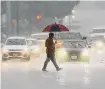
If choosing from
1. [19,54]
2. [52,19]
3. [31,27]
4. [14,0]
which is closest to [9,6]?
[14,0]

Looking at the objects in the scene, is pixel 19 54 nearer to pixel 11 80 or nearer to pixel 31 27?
pixel 11 80

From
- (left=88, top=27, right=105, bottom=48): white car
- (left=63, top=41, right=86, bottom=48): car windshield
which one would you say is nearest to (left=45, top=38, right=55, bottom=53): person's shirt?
(left=63, top=41, right=86, bottom=48): car windshield

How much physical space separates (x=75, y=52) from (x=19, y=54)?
3559mm

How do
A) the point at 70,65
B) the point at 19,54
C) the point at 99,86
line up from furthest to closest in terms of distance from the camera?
the point at 19,54 < the point at 70,65 < the point at 99,86

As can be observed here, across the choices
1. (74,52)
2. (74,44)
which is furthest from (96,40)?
(74,52)

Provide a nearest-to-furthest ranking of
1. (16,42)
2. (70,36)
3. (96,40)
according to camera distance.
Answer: (16,42) → (70,36) → (96,40)

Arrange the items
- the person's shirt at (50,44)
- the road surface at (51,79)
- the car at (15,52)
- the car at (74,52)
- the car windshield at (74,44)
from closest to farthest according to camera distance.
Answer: the road surface at (51,79)
the person's shirt at (50,44)
the car at (74,52)
the car windshield at (74,44)
the car at (15,52)

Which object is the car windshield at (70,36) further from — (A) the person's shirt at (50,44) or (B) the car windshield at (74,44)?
(A) the person's shirt at (50,44)

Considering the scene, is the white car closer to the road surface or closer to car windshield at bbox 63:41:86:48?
car windshield at bbox 63:41:86:48

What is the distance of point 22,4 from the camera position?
8631cm

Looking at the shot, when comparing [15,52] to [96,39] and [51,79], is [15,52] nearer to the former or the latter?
[51,79]

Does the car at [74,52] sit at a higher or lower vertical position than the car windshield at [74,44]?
lower

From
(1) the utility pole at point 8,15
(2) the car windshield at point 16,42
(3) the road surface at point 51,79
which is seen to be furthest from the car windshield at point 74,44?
(1) the utility pole at point 8,15

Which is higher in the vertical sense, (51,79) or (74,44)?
(74,44)
